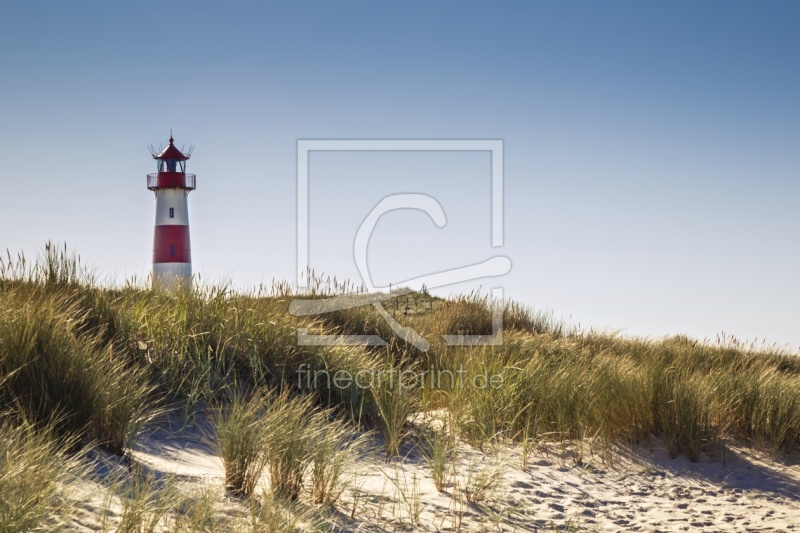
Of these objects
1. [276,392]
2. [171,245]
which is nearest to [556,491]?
[276,392]

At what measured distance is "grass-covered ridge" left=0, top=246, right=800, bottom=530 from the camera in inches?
192

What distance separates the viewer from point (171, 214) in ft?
90.7

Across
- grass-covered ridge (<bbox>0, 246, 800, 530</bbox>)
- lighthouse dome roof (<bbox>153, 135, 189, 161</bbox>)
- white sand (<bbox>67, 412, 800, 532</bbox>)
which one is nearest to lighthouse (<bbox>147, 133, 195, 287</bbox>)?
lighthouse dome roof (<bbox>153, 135, 189, 161</bbox>)

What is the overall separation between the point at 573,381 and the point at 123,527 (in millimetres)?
5173

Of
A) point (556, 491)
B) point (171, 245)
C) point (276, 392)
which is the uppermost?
point (171, 245)

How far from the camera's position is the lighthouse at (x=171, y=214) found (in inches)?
1061

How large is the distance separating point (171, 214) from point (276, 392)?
73.3ft

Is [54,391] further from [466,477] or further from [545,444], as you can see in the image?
[545,444]

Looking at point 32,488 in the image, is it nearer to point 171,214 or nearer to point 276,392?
point 276,392

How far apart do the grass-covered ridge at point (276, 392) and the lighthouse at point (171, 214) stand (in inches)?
750

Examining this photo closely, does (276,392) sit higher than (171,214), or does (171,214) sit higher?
(171,214)

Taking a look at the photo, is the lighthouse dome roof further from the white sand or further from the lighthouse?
the white sand

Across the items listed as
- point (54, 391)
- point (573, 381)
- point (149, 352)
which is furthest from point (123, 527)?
point (573, 381)

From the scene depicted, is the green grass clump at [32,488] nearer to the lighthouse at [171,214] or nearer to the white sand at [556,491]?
the white sand at [556,491]
